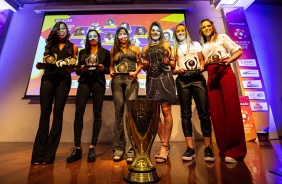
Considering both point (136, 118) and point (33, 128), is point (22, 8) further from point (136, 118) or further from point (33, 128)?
point (136, 118)

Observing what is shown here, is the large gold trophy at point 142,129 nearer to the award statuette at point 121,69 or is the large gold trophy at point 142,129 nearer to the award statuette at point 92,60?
the award statuette at point 121,69

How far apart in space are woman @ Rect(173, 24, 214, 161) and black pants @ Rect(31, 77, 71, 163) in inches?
44.2

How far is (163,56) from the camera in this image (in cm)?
188

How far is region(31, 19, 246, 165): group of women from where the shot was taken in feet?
5.77

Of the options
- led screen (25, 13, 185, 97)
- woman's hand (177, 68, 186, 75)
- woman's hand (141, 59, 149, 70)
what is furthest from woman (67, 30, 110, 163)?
led screen (25, 13, 185, 97)

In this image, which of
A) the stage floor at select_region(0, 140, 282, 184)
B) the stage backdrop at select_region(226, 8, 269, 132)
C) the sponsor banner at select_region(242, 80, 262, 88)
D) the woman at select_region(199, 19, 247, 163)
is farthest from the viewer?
the sponsor banner at select_region(242, 80, 262, 88)

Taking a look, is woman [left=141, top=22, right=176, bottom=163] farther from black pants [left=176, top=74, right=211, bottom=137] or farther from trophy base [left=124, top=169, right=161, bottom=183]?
trophy base [left=124, top=169, right=161, bottom=183]

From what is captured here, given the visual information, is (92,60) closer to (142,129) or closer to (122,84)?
(122,84)

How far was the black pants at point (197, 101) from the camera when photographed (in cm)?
185

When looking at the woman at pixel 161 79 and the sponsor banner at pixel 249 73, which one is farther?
the sponsor banner at pixel 249 73

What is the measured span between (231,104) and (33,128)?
3167 mm

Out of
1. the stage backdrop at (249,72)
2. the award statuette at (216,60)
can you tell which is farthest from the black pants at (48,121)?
the stage backdrop at (249,72)

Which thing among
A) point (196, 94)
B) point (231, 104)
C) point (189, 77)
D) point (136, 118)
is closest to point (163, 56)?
point (189, 77)

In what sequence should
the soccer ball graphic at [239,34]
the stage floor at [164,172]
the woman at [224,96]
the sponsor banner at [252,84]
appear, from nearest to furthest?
the stage floor at [164,172] → the woman at [224,96] → the sponsor banner at [252,84] → the soccer ball graphic at [239,34]
